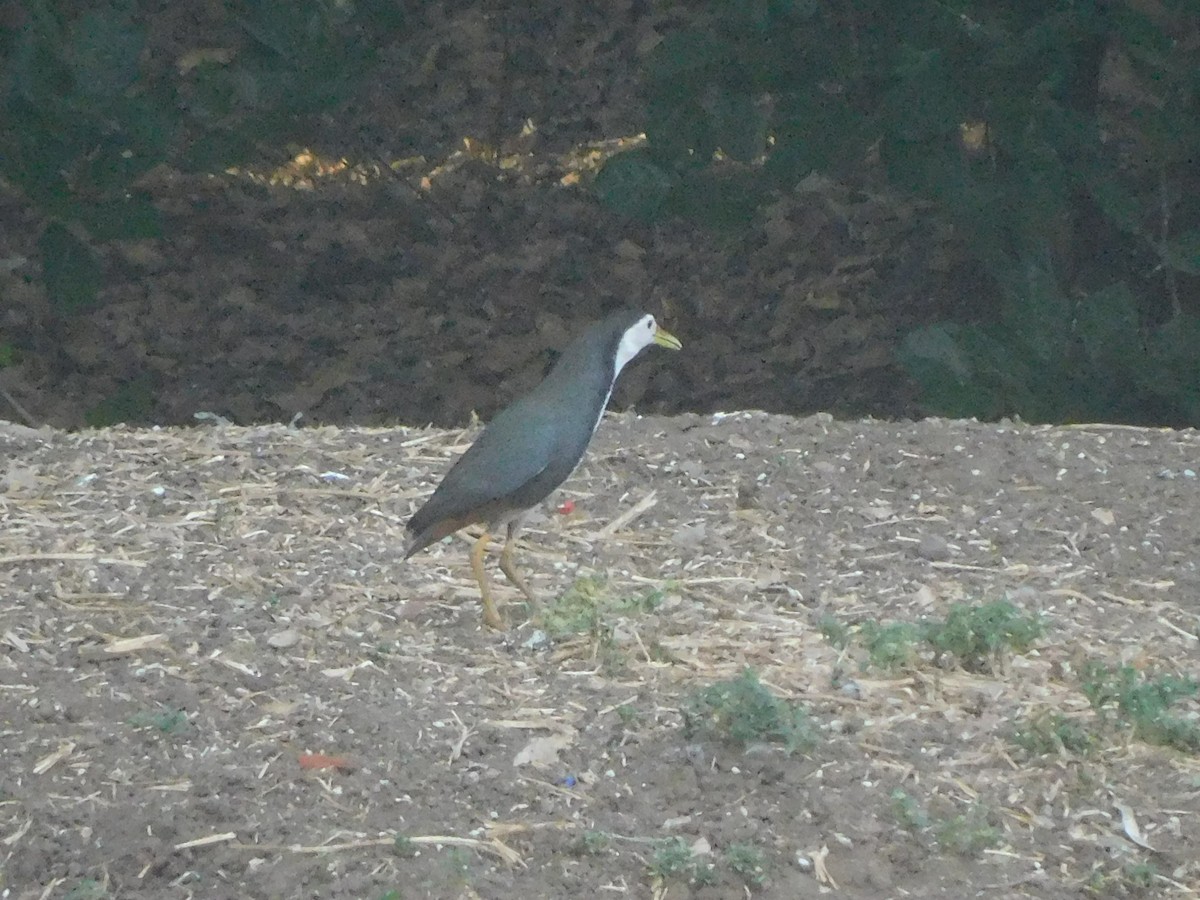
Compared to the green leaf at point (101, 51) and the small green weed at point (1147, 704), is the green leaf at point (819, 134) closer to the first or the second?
the green leaf at point (101, 51)

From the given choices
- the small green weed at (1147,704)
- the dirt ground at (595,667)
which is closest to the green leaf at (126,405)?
the dirt ground at (595,667)

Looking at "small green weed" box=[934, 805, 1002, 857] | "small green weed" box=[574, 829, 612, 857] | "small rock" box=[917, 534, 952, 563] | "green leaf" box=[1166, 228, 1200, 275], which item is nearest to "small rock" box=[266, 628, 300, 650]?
"small green weed" box=[574, 829, 612, 857]

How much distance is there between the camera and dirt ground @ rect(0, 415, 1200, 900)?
322cm

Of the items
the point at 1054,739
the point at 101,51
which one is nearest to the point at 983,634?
the point at 1054,739

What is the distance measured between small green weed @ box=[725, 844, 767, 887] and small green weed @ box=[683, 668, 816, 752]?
1.14 ft

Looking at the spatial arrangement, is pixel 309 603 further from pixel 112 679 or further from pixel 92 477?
pixel 92 477

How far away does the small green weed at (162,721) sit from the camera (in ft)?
11.8

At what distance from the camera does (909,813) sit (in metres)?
3.31

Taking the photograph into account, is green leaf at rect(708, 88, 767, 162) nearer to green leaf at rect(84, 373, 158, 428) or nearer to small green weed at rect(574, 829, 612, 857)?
green leaf at rect(84, 373, 158, 428)

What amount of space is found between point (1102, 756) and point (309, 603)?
2005 millimetres

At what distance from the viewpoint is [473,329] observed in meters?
9.24

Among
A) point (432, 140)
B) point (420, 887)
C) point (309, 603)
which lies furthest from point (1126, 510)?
point (432, 140)

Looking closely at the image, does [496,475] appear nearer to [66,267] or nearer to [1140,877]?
[1140,877]

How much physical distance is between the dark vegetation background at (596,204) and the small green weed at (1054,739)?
328 centimetres
